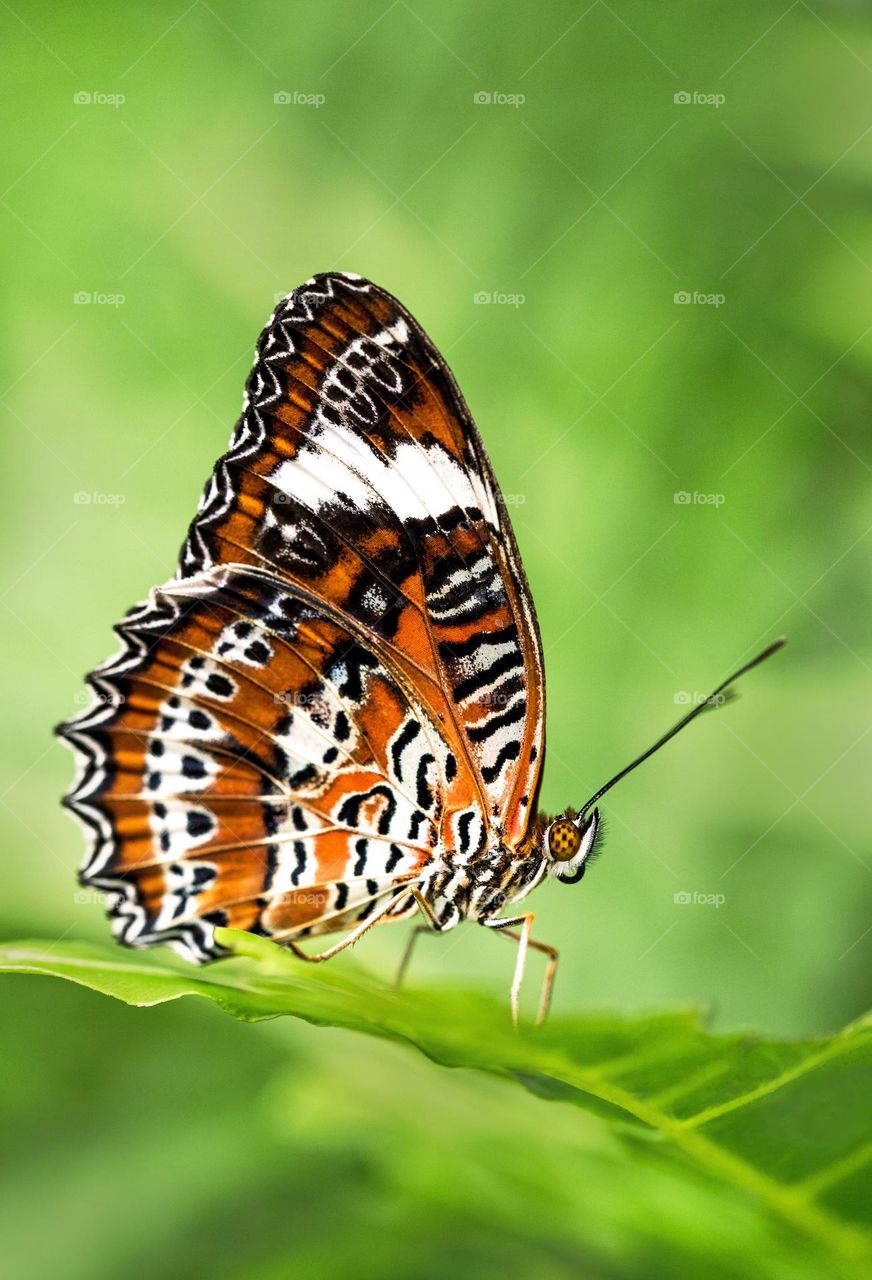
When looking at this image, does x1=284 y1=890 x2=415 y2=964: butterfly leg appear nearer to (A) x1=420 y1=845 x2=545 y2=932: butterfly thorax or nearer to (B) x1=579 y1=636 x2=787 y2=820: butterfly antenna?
(A) x1=420 y1=845 x2=545 y2=932: butterfly thorax

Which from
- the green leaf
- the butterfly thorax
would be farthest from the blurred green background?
the green leaf

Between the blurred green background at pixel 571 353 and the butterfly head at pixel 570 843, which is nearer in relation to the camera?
the butterfly head at pixel 570 843

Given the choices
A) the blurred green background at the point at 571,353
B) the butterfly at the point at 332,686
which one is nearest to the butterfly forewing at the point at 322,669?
the butterfly at the point at 332,686

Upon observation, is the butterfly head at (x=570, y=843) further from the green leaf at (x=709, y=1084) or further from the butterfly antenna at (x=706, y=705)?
the green leaf at (x=709, y=1084)

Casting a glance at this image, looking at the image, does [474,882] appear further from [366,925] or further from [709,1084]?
[709,1084]

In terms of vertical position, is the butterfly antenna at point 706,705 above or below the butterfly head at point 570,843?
above

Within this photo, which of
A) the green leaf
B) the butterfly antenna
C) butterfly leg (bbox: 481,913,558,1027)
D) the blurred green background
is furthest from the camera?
the blurred green background

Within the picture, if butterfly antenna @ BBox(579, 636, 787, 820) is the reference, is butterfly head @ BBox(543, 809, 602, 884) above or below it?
below
